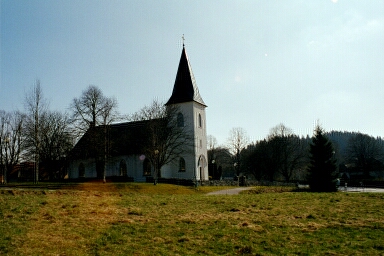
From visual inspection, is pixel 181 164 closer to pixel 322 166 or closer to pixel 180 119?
pixel 180 119

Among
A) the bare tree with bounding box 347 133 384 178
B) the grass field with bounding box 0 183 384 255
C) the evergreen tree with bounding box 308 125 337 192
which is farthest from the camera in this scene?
the bare tree with bounding box 347 133 384 178

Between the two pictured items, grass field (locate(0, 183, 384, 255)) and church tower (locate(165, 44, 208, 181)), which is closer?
grass field (locate(0, 183, 384, 255))

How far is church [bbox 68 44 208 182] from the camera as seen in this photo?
45969 mm

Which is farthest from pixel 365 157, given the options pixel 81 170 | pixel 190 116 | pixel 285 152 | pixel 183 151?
pixel 81 170

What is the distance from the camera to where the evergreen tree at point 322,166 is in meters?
32.5

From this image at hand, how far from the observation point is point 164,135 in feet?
139

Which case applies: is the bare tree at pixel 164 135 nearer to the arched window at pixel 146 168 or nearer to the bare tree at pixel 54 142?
the arched window at pixel 146 168

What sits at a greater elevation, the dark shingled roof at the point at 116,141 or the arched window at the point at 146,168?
the dark shingled roof at the point at 116,141

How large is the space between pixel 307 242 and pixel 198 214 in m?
5.32

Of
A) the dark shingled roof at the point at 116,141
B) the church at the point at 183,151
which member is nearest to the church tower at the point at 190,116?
the church at the point at 183,151

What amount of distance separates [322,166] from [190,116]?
20248 millimetres

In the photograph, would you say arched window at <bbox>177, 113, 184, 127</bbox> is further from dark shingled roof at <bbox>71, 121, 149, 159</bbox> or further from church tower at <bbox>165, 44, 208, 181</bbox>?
dark shingled roof at <bbox>71, 121, 149, 159</bbox>

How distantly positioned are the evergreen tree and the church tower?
54.2 ft

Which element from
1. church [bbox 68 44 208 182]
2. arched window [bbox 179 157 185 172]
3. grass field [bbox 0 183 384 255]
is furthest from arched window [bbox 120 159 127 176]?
grass field [bbox 0 183 384 255]
